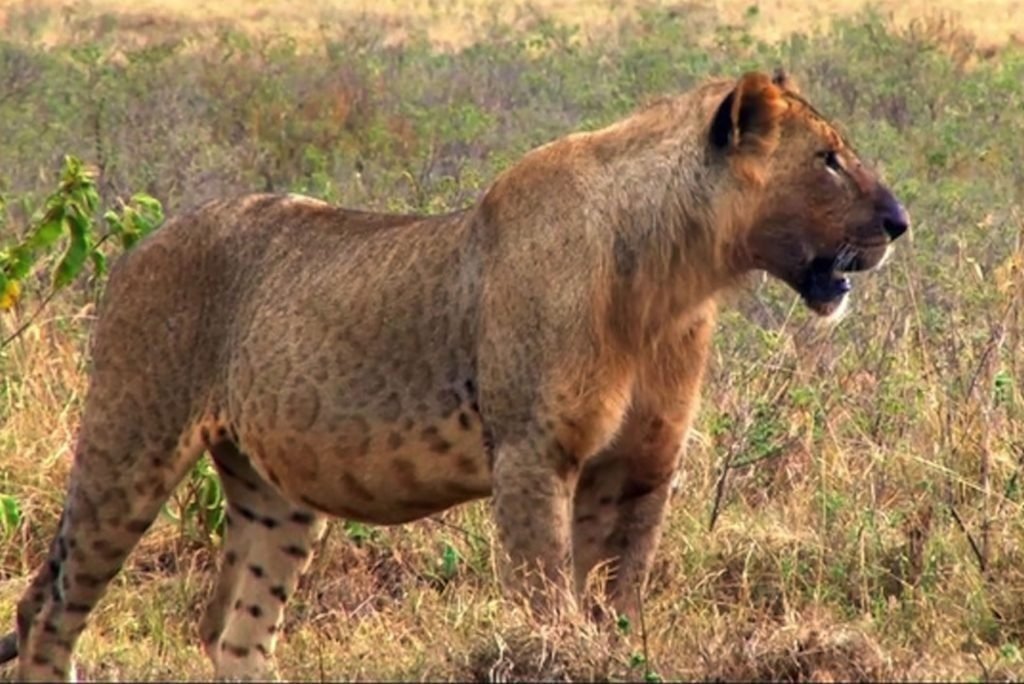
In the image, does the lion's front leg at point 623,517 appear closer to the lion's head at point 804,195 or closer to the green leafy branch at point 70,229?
the lion's head at point 804,195

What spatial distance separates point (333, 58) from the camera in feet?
72.6

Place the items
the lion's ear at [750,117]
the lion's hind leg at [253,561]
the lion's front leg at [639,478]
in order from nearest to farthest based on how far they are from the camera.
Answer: the lion's ear at [750,117], the lion's front leg at [639,478], the lion's hind leg at [253,561]

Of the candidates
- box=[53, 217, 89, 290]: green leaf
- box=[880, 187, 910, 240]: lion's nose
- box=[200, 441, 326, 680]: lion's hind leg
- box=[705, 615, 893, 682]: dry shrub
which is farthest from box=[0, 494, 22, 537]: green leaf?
box=[880, 187, 910, 240]: lion's nose

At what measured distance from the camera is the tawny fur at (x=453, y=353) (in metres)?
6.29

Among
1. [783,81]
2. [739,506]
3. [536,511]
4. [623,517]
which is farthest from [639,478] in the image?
[739,506]

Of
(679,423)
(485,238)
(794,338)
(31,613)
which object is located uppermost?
(485,238)

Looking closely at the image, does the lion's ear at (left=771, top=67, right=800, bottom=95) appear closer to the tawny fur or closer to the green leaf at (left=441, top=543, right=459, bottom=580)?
the tawny fur

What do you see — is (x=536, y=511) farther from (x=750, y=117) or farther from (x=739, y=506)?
(x=739, y=506)

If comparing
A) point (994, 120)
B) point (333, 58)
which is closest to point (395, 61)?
point (333, 58)

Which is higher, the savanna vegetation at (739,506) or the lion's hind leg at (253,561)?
the lion's hind leg at (253,561)

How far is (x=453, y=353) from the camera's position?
6.56 meters

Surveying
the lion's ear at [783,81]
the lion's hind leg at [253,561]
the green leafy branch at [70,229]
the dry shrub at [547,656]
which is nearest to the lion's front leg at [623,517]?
the dry shrub at [547,656]

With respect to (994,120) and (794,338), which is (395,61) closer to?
(994,120)

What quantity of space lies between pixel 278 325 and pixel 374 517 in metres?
0.61
